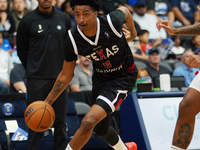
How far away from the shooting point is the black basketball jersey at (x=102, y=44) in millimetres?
3805

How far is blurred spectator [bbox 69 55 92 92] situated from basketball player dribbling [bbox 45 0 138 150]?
2701mm

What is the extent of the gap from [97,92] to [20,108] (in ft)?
7.28

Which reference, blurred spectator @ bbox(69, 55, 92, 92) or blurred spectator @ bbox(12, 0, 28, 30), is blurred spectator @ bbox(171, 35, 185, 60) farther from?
blurred spectator @ bbox(12, 0, 28, 30)

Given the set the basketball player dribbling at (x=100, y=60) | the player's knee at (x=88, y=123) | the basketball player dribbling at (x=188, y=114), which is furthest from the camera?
the basketball player dribbling at (x=100, y=60)

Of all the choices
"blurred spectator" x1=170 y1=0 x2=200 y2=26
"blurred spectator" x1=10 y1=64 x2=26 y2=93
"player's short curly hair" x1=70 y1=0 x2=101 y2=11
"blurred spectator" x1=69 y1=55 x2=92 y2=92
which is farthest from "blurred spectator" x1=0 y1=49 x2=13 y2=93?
"blurred spectator" x1=170 y1=0 x2=200 y2=26

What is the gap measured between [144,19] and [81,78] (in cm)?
439

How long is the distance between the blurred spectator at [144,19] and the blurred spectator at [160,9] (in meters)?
0.62

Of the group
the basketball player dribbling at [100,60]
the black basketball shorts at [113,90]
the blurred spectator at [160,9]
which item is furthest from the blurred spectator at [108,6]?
the black basketball shorts at [113,90]

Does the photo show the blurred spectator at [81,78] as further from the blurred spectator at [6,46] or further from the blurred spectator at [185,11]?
the blurred spectator at [185,11]

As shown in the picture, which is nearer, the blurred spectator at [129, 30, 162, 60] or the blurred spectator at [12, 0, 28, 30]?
the blurred spectator at [12, 0, 28, 30]

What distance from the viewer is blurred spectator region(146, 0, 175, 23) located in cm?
1137

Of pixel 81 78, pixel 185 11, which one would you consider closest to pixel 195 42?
pixel 185 11

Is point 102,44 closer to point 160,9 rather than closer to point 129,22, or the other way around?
point 129,22

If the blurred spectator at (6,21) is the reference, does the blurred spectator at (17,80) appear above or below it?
below
